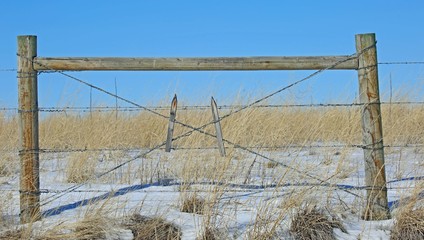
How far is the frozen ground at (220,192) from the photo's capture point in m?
4.96

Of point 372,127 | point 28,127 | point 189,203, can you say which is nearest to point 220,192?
point 189,203

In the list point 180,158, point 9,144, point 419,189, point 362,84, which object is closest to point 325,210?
point 419,189

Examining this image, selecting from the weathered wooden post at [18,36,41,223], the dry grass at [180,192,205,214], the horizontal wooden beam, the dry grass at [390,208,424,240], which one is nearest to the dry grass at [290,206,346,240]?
the dry grass at [390,208,424,240]

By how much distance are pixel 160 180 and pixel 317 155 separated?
9.35 ft

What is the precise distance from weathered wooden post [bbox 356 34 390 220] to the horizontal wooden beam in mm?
130

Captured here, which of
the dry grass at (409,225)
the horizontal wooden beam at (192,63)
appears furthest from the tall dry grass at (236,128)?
the dry grass at (409,225)

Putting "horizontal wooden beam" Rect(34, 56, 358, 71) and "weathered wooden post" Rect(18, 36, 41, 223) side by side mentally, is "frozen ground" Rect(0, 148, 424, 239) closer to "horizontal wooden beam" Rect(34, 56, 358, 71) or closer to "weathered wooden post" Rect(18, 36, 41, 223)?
"weathered wooden post" Rect(18, 36, 41, 223)

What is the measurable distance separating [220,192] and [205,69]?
1.14 meters

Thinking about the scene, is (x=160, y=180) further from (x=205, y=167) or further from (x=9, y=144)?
(x=9, y=144)

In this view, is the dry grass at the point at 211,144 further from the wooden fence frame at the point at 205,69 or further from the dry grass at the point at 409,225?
the wooden fence frame at the point at 205,69

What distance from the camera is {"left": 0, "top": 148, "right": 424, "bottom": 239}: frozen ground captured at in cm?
496

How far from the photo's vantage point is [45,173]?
313 inches

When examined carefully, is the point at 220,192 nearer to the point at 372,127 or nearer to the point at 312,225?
the point at 312,225

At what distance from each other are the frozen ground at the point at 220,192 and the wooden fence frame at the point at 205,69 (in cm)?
18
